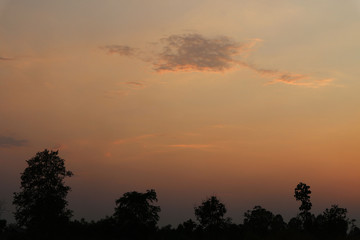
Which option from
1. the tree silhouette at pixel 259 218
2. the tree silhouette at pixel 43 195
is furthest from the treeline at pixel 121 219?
the tree silhouette at pixel 259 218

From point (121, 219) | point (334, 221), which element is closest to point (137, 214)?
point (121, 219)

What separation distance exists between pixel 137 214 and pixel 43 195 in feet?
64.9

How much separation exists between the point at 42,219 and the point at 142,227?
1976 cm

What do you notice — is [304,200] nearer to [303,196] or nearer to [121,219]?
[303,196]

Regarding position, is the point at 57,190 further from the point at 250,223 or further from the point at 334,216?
the point at 250,223

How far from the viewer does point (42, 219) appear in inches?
2771

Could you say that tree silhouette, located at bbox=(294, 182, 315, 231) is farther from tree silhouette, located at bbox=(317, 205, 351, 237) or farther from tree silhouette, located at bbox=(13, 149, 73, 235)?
tree silhouette, located at bbox=(13, 149, 73, 235)

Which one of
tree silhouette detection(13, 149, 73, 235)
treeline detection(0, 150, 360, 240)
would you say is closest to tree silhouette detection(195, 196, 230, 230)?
treeline detection(0, 150, 360, 240)

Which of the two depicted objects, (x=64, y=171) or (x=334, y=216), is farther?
(x=334, y=216)

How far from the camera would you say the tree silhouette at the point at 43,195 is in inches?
2758

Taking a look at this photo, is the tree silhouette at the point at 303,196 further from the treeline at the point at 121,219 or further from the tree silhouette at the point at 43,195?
the tree silhouette at the point at 43,195

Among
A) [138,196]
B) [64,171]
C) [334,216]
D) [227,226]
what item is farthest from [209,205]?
[64,171]

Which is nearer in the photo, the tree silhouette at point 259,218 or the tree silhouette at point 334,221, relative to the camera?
the tree silhouette at point 334,221

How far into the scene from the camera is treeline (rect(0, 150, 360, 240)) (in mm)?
70250
